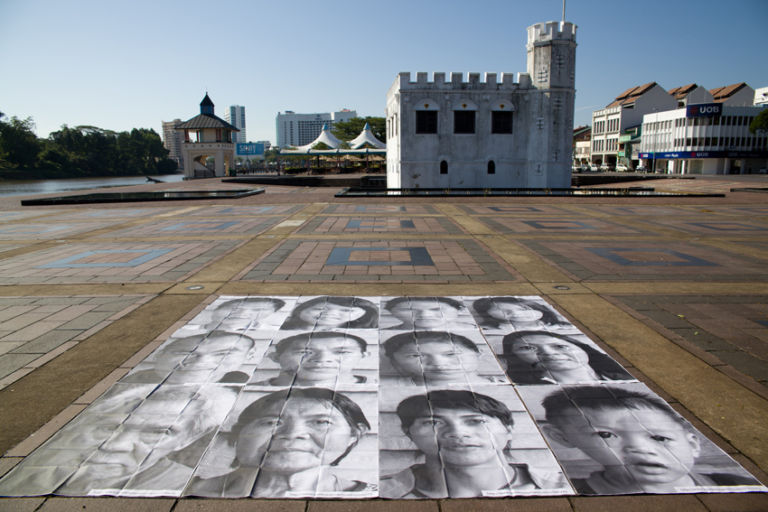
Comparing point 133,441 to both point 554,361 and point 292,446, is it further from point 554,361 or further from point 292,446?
point 554,361

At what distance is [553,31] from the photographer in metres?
35.0

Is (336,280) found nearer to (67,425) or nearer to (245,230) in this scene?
(67,425)

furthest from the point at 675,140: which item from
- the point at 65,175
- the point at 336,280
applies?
the point at 65,175

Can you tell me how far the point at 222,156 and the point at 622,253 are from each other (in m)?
52.4

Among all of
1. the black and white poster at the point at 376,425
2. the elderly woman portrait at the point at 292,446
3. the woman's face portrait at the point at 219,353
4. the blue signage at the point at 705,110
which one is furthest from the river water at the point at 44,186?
the blue signage at the point at 705,110

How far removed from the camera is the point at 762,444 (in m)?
3.68

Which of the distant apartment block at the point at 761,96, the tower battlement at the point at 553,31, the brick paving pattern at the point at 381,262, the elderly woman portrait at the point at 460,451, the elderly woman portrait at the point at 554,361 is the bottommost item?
the elderly woman portrait at the point at 460,451

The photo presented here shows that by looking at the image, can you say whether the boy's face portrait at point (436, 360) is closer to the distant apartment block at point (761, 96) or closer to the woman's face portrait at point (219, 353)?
the woman's face portrait at point (219, 353)

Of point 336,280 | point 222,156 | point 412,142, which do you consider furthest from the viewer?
point 222,156

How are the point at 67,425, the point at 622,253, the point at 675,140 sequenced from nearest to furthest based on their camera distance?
1. the point at 67,425
2. the point at 622,253
3. the point at 675,140

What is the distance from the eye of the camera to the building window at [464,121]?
3691 cm

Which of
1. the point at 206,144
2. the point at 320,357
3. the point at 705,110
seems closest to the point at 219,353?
the point at 320,357

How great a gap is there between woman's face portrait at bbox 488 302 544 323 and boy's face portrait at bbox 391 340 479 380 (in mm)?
1248

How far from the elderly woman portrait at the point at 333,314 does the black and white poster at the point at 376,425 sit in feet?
0.72
